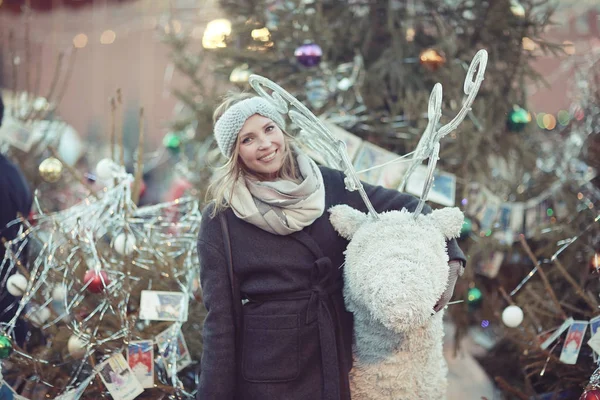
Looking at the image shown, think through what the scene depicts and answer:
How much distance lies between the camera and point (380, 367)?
73.9 inches

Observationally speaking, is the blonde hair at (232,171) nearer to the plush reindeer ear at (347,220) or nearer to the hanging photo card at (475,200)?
the plush reindeer ear at (347,220)

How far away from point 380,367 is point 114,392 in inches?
40.3

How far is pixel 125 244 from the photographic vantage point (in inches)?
99.1

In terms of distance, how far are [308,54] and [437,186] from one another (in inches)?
33.1

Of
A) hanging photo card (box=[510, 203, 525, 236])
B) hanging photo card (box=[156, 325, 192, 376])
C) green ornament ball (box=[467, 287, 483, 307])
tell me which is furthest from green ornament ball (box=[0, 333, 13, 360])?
hanging photo card (box=[510, 203, 525, 236])

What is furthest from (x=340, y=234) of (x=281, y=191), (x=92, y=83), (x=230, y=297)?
(x=92, y=83)

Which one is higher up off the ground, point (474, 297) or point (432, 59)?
point (432, 59)

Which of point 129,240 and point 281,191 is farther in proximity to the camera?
point 129,240

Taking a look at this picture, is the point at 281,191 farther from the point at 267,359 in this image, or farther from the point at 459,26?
the point at 459,26

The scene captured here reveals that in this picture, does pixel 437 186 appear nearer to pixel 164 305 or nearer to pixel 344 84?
pixel 344 84

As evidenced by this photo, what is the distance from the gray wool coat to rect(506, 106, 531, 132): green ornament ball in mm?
1350

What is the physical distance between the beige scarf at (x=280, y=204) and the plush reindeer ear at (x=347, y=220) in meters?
0.05

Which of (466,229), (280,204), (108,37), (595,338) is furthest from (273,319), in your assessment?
(108,37)

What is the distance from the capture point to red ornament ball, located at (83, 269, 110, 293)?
7.79 feet
